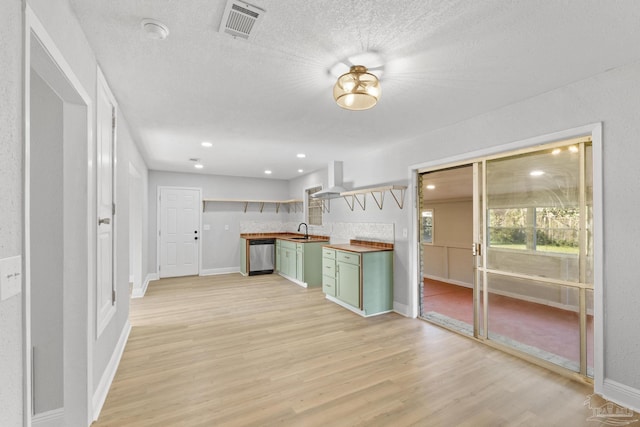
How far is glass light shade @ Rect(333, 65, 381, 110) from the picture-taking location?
80.4 inches

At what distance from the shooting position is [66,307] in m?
1.72

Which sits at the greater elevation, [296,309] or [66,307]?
[66,307]

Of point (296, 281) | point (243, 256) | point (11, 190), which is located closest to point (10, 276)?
point (11, 190)

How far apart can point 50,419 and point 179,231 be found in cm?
516

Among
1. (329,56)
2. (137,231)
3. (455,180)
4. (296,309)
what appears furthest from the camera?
(137,231)

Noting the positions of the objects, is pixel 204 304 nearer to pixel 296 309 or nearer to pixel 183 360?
pixel 296 309

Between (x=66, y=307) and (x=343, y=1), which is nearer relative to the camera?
(x=343, y=1)

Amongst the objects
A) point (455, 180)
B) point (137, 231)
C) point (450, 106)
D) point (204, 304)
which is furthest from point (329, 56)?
point (137, 231)

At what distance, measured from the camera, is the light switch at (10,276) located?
2.94ft

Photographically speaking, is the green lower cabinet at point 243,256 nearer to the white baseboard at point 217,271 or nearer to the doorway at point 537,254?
the white baseboard at point 217,271

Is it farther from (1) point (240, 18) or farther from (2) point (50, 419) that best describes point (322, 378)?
(1) point (240, 18)

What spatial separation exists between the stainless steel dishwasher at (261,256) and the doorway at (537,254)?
431 centimetres

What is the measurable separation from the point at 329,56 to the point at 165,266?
6.10 metres

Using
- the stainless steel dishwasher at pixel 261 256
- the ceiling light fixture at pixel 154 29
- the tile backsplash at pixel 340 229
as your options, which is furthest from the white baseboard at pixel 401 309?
the ceiling light fixture at pixel 154 29
